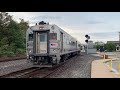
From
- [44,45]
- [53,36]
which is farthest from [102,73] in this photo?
[44,45]

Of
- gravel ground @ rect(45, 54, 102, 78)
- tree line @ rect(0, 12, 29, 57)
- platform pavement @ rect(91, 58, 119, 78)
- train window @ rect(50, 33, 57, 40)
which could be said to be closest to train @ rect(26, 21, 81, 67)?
train window @ rect(50, 33, 57, 40)

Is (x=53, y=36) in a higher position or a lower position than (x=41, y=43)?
higher

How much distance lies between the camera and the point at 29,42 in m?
17.9

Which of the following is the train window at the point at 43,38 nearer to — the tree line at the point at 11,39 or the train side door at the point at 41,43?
the train side door at the point at 41,43

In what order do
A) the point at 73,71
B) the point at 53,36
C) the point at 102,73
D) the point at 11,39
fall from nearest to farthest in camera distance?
the point at 102,73, the point at 53,36, the point at 73,71, the point at 11,39

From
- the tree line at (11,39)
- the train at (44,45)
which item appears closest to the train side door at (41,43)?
the train at (44,45)

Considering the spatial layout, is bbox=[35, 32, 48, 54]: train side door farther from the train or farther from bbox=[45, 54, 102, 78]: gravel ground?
bbox=[45, 54, 102, 78]: gravel ground

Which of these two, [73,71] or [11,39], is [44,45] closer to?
[73,71]

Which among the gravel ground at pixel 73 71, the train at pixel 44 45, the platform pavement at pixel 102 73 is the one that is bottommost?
the gravel ground at pixel 73 71

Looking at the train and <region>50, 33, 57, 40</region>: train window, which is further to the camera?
<region>50, 33, 57, 40</region>: train window
